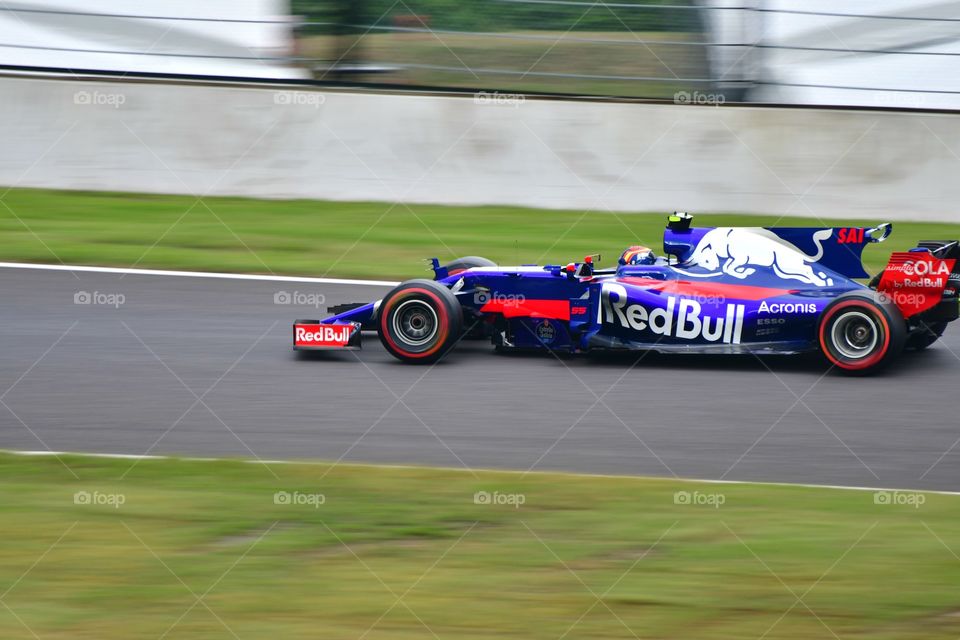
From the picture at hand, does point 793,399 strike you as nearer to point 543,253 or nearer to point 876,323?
point 876,323

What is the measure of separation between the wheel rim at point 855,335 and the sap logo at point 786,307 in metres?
0.21

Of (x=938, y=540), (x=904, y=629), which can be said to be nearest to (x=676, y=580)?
(x=904, y=629)

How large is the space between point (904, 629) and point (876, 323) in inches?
152

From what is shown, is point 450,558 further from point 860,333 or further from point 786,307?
point 860,333

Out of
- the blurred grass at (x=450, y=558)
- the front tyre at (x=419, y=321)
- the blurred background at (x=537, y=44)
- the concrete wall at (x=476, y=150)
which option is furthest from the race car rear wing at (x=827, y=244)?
the blurred background at (x=537, y=44)

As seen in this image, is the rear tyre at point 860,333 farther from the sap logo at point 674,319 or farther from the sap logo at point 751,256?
the sap logo at point 674,319

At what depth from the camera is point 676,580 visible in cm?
534

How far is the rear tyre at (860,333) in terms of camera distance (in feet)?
27.5

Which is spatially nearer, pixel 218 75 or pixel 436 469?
pixel 436 469

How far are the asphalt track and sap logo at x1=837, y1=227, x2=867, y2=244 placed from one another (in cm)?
90

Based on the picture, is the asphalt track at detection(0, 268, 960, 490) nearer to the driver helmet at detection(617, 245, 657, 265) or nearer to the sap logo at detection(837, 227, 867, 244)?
the driver helmet at detection(617, 245, 657, 265)

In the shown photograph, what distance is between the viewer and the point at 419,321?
902 centimetres

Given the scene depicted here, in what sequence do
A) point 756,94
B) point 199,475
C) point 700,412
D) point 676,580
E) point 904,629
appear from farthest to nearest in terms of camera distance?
point 756,94 → point 700,412 → point 199,475 → point 676,580 → point 904,629

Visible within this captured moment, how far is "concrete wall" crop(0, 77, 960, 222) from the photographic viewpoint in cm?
1292
